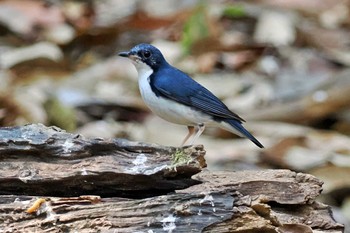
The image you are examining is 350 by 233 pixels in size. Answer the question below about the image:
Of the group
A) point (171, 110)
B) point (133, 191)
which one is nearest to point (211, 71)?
point (171, 110)

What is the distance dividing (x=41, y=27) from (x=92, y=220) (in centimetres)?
725

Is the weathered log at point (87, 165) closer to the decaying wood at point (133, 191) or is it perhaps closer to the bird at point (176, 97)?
the decaying wood at point (133, 191)

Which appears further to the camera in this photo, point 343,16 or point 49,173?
point 343,16

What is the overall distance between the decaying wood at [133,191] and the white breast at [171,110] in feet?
1.69

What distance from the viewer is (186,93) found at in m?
6.23

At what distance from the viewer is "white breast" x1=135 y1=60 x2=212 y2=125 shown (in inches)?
240

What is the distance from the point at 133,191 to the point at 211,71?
5751 millimetres

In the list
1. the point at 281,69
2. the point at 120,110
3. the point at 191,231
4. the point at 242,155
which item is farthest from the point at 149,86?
the point at 281,69

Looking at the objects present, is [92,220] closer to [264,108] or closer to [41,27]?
[264,108]

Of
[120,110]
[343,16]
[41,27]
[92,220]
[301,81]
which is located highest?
[343,16]

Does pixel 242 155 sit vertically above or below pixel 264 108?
below

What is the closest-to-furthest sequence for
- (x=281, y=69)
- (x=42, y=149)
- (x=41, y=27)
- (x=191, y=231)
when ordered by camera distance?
(x=191, y=231) < (x=42, y=149) < (x=281, y=69) < (x=41, y=27)

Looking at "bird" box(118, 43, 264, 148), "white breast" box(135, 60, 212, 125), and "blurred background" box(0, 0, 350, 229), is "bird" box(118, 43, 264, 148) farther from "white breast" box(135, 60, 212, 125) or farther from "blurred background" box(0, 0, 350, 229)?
"blurred background" box(0, 0, 350, 229)

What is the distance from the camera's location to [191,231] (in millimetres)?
5016
